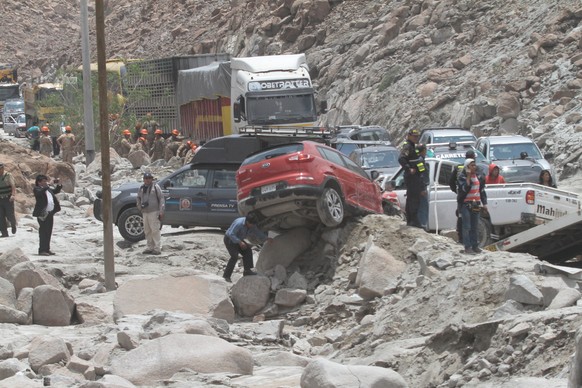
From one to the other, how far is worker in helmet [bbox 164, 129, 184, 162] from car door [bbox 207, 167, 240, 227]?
20038 millimetres

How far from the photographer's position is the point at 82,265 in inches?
812

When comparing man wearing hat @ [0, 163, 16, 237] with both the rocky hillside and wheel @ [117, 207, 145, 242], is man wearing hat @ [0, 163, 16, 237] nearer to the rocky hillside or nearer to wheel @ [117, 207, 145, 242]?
wheel @ [117, 207, 145, 242]

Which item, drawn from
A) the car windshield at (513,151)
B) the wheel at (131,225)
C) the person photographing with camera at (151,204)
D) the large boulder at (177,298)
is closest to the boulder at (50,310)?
the large boulder at (177,298)

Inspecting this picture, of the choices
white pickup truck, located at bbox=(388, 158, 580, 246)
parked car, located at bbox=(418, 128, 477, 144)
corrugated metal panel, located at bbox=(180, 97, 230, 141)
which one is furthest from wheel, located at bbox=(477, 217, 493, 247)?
corrugated metal panel, located at bbox=(180, 97, 230, 141)

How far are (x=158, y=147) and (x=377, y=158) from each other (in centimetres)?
1921

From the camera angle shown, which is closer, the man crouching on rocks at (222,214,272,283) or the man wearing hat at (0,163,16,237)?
the man crouching on rocks at (222,214,272,283)

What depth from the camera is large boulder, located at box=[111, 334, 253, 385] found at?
11.8 meters

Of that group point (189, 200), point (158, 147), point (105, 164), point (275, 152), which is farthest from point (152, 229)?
point (158, 147)

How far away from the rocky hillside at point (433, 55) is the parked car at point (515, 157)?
190 inches

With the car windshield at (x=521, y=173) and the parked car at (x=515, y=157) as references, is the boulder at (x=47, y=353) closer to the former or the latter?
the car windshield at (x=521, y=173)

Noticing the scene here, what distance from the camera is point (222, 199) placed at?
22703 mm

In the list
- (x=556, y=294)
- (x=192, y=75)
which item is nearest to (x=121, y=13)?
(x=192, y=75)

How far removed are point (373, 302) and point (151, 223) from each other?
7.02 meters

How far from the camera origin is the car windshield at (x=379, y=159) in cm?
2625
